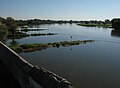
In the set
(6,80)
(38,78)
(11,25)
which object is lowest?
(6,80)

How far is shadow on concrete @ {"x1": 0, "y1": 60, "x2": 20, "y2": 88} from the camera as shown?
651 inches

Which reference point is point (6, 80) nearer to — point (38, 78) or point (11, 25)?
point (38, 78)

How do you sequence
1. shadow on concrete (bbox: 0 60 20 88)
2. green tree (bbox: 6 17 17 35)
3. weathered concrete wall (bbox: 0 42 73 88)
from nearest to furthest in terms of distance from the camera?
1. weathered concrete wall (bbox: 0 42 73 88)
2. shadow on concrete (bbox: 0 60 20 88)
3. green tree (bbox: 6 17 17 35)

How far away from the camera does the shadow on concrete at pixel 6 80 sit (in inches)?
651

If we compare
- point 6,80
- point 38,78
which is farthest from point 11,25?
point 38,78

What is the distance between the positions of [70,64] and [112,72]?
7.44 meters

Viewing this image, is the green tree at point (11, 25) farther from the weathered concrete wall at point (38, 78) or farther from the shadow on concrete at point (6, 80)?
the weathered concrete wall at point (38, 78)

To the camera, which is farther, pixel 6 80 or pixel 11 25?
pixel 11 25

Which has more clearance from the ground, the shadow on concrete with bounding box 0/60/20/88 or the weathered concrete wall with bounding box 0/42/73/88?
the weathered concrete wall with bounding box 0/42/73/88

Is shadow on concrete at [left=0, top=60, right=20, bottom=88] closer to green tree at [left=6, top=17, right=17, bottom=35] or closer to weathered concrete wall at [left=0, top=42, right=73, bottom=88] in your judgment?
weathered concrete wall at [left=0, top=42, right=73, bottom=88]

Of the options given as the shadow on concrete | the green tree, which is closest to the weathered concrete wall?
the shadow on concrete

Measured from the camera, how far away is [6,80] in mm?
17906

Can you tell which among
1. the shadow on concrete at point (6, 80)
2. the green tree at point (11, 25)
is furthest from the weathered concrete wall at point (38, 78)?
the green tree at point (11, 25)

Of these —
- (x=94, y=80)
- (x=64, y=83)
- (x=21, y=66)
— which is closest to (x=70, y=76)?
(x=94, y=80)
